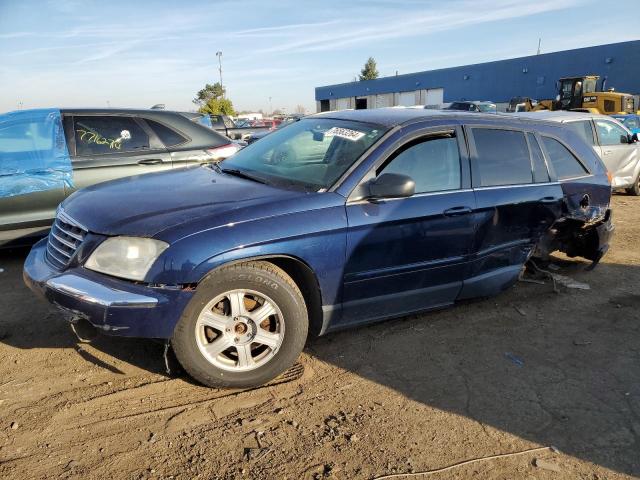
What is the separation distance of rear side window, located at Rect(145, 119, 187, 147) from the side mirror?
335cm

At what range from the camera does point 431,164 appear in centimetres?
378

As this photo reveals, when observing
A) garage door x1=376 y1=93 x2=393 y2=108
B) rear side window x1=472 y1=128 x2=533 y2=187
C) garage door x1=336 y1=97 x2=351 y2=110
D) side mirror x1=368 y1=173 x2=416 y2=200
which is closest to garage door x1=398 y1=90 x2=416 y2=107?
garage door x1=376 y1=93 x2=393 y2=108

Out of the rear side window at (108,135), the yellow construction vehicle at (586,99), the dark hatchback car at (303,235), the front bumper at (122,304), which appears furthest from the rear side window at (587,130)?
the yellow construction vehicle at (586,99)

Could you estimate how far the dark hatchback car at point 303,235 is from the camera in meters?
2.83

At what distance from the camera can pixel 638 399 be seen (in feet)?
10.5

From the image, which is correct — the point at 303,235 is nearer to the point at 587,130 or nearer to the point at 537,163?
the point at 537,163

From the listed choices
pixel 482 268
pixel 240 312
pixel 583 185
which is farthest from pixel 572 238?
pixel 240 312

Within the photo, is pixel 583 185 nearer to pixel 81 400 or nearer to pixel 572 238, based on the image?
pixel 572 238

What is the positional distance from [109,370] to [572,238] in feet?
14.5

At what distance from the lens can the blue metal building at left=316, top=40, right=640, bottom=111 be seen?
109ft

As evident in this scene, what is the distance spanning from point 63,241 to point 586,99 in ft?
88.9

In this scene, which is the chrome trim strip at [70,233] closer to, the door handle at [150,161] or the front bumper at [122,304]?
the front bumper at [122,304]

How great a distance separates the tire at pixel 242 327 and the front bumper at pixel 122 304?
0.10 m

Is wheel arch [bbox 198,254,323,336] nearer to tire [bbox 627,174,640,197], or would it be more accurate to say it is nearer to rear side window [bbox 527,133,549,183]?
rear side window [bbox 527,133,549,183]
